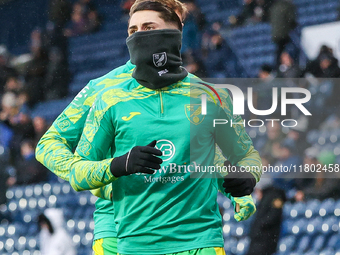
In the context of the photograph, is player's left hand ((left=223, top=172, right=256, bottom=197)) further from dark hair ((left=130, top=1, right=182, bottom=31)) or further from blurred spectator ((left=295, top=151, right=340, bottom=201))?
blurred spectator ((left=295, top=151, right=340, bottom=201))

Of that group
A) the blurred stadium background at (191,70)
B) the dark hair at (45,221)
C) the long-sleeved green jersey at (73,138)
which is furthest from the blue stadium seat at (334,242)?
the dark hair at (45,221)

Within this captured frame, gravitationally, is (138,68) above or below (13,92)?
below

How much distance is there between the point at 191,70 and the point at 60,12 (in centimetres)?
A: 132

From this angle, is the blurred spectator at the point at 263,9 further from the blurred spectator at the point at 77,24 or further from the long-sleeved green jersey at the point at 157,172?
the long-sleeved green jersey at the point at 157,172

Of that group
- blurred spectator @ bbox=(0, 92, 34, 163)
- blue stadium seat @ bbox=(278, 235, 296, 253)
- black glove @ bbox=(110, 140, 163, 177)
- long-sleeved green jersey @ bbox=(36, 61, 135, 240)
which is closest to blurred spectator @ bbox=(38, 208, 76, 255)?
blurred spectator @ bbox=(0, 92, 34, 163)

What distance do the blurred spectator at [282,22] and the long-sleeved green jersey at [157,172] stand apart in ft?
7.27

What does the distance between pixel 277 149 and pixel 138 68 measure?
6.70 ft

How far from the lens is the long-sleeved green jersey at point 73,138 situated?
1731mm

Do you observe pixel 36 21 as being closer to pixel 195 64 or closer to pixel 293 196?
pixel 195 64

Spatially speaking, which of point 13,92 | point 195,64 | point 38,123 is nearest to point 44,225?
point 38,123

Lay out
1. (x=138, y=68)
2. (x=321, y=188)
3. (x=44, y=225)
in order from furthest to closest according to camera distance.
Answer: (x=44, y=225) < (x=321, y=188) < (x=138, y=68)

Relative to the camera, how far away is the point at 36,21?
14.9 ft

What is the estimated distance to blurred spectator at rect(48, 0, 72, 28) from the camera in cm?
439

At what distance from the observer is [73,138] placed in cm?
190
